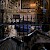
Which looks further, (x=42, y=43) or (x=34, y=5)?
(x=34, y=5)

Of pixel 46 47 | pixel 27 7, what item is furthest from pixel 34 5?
pixel 46 47

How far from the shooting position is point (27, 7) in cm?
847

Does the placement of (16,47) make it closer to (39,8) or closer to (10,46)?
(10,46)

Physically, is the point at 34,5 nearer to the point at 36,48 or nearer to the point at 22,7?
the point at 22,7

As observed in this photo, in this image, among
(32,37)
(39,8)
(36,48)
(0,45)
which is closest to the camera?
(0,45)

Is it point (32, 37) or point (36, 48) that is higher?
point (32, 37)

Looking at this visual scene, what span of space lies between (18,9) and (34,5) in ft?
2.74

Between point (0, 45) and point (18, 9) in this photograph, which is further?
point (18, 9)

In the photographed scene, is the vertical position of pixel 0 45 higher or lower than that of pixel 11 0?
lower

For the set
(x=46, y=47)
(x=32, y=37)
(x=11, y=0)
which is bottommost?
(x=46, y=47)

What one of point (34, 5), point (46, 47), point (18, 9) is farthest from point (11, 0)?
point (46, 47)

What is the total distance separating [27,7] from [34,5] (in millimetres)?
368

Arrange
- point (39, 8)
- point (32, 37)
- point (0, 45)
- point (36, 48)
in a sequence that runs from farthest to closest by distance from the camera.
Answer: point (39, 8) → point (36, 48) → point (32, 37) → point (0, 45)

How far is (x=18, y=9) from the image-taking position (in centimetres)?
841
